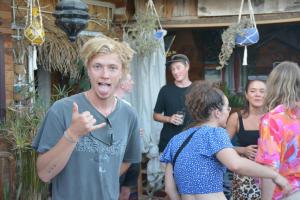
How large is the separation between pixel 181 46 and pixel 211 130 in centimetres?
504

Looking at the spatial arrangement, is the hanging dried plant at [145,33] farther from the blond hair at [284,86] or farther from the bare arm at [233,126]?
the blond hair at [284,86]

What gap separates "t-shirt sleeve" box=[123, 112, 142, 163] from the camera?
2275mm

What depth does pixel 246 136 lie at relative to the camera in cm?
359

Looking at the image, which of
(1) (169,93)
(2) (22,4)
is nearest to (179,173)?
(1) (169,93)

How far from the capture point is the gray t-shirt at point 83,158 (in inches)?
76.0

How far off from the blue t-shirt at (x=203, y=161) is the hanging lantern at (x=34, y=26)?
2565 millimetres

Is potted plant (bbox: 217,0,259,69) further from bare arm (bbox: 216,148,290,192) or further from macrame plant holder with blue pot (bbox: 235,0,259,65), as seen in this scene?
bare arm (bbox: 216,148,290,192)

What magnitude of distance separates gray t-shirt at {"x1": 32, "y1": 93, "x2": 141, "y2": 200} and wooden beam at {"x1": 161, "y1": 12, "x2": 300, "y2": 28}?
13.2 feet

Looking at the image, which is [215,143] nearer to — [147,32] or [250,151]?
[250,151]

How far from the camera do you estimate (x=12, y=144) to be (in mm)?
4430

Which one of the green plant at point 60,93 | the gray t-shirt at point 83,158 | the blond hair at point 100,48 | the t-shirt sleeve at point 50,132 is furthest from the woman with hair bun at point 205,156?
the green plant at point 60,93

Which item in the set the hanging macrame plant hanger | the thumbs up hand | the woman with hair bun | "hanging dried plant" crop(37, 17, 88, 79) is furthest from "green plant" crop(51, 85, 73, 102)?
A: the thumbs up hand

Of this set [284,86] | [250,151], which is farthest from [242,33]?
[284,86]

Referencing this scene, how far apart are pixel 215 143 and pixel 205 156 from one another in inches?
4.1
